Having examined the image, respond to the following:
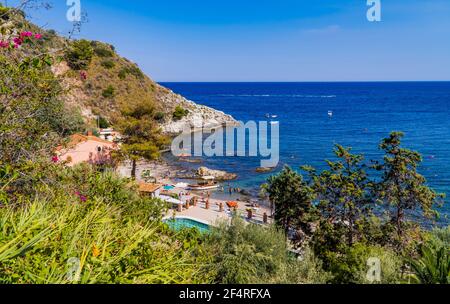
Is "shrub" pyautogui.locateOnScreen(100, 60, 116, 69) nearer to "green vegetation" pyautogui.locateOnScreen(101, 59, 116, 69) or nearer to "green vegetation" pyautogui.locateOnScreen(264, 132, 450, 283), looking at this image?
"green vegetation" pyautogui.locateOnScreen(101, 59, 116, 69)

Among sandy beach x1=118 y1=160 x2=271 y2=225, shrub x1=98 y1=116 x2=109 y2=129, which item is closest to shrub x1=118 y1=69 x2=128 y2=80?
shrub x1=98 y1=116 x2=109 y2=129

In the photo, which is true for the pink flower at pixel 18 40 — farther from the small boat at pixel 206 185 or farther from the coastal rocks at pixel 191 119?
the coastal rocks at pixel 191 119

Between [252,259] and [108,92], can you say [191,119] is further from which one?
[252,259]

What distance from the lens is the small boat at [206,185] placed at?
3430cm

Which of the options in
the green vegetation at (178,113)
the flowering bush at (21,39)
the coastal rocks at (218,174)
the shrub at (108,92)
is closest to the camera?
the flowering bush at (21,39)

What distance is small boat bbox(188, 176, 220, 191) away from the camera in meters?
34.3

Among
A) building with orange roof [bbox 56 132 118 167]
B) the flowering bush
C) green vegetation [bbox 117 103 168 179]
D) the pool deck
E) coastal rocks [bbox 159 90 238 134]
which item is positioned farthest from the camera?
coastal rocks [bbox 159 90 238 134]

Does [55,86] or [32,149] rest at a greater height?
[55,86]

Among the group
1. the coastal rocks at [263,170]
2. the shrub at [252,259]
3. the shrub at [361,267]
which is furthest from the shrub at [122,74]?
the shrub at [361,267]

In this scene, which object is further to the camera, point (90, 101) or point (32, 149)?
point (90, 101)

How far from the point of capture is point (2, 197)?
400 centimetres
